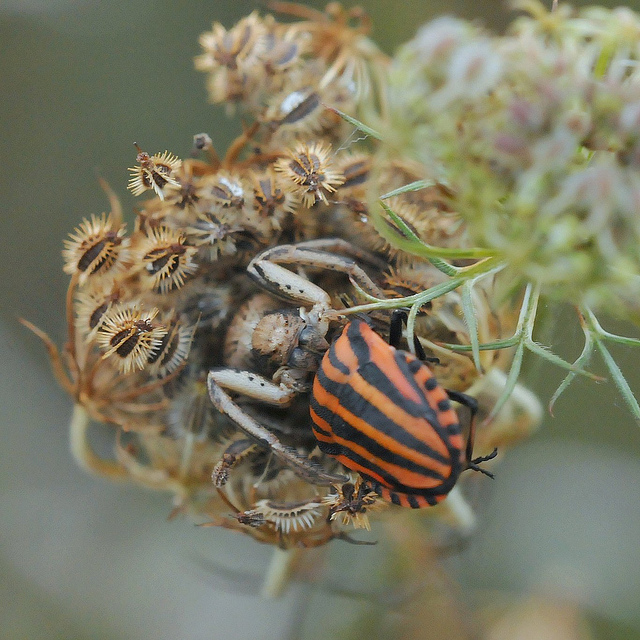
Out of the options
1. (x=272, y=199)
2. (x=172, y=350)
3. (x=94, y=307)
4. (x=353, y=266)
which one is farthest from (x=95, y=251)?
(x=353, y=266)

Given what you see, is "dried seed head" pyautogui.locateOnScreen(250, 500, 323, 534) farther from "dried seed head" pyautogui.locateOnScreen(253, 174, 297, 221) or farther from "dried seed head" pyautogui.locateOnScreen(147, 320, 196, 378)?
"dried seed head" pyautogui.locateOnScreen(253, 174, 297, 221)

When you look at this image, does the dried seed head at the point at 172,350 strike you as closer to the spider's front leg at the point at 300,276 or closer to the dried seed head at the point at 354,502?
the spider's front leg at the point at 300,276

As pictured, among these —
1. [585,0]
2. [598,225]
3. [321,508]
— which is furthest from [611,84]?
[585,0]

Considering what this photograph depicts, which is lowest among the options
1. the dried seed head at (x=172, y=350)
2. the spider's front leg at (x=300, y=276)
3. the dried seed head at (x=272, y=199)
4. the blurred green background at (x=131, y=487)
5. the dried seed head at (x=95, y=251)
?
the blurred green background at (x=131, y=487)

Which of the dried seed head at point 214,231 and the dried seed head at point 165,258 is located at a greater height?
the dried seed head at point 214,231

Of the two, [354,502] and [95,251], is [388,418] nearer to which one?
[354,502]

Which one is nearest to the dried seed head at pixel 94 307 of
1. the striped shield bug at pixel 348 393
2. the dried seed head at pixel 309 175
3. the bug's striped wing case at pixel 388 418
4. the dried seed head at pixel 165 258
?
the dried seed head at pixel 165 258

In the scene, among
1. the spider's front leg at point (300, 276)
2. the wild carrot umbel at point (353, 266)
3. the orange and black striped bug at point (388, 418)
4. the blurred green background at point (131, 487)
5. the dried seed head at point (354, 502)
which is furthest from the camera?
the blurred green background at point (131, 487)

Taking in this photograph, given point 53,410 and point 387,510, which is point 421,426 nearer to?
point 387,510
